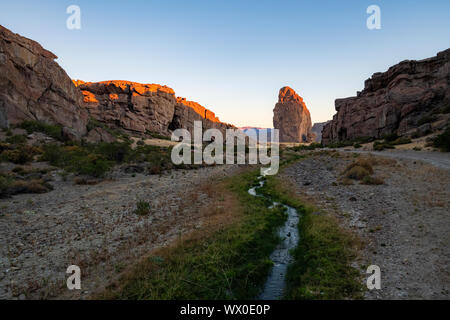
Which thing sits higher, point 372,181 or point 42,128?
point 42,128

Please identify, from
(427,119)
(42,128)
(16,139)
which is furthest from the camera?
(427,119)

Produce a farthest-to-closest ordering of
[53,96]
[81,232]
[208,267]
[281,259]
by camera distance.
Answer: [53,96] → [81,232] → [281,259] → [208,267]

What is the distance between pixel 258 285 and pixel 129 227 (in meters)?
7.25

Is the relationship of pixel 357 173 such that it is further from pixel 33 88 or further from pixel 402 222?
pixel 33 88

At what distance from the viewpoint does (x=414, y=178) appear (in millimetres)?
16578

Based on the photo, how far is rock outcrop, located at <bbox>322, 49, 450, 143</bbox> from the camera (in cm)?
4356

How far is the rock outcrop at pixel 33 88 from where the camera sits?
34.8 meters

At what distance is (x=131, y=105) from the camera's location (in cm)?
7212

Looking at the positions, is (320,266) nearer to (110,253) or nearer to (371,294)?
(371,294)

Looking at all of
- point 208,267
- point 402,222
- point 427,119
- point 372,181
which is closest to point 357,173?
point 372,181

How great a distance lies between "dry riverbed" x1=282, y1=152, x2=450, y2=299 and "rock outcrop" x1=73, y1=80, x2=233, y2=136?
208 feet

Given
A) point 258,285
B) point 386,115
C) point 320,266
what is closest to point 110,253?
point 258,285

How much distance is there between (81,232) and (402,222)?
1515 cm

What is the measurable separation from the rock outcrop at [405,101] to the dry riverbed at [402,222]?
29.0 m
